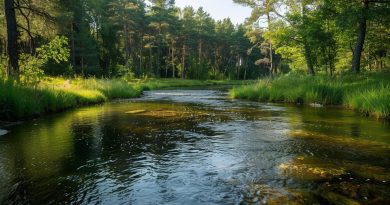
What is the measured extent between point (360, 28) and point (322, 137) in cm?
→ 1419

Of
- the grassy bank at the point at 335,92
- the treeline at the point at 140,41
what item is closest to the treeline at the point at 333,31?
the grassy bank at the point at 335,92

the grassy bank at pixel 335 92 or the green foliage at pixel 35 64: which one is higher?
the green foliage at pixel 35 64

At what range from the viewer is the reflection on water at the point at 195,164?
170 inches

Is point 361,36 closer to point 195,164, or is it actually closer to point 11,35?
point 195,164

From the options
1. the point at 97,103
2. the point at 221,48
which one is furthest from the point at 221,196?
the point at 221,48

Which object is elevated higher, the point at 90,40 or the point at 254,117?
the point at 90,40

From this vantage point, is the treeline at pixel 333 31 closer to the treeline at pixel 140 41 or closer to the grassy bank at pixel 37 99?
the grassy bank at pixel 37 99

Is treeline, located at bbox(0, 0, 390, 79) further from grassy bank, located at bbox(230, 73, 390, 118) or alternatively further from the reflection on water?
the reflection on water

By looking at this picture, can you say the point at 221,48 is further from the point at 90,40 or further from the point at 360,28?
the point at 360,28

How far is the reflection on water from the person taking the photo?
14.2 feet

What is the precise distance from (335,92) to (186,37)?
53.5 metres

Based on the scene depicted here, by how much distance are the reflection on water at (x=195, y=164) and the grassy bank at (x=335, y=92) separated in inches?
→ 94.3

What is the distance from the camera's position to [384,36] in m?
23.9

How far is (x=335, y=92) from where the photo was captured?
54.9ft
